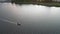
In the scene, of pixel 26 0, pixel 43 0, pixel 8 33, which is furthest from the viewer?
pixel 26 0

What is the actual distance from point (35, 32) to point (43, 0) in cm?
2731

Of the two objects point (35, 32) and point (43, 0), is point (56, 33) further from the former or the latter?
point (43, 0)

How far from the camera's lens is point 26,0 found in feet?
129

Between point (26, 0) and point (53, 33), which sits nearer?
point (53, 33)

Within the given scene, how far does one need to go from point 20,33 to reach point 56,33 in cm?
172

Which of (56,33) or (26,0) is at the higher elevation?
(26,0)

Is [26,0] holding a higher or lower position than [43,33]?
higher

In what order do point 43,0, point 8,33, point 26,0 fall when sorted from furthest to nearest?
point 26,0 < point 43,0 < point 8,33

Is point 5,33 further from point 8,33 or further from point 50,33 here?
point 50,33

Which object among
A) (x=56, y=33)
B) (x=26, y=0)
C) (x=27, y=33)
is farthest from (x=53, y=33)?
(x=26, y=0)

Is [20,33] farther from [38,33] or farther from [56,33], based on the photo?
[56,33]

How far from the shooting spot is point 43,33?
7430 millimetres

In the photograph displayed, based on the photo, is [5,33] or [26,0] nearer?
[5,33]

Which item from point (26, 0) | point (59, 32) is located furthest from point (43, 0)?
point (59, 32)
